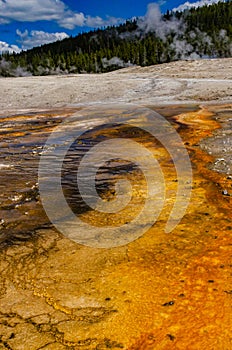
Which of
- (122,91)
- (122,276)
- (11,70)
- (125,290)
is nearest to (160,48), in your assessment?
(11,70)

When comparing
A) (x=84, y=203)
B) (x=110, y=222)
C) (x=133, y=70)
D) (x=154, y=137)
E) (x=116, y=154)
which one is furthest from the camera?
(x=133, y=70)

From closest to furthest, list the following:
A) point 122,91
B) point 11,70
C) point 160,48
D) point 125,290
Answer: point 125,290
point 122,91
point 160,48
point 11,70

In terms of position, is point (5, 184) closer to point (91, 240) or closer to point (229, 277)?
point (91, 240)

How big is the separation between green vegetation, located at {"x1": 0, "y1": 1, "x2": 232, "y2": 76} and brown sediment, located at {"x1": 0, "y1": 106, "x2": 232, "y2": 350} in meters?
51.3

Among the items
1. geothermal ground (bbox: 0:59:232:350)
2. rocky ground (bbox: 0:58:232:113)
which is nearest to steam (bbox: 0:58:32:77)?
rocky ground (bbox: 0:58:232:113)

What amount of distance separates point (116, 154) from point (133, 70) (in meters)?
28.0

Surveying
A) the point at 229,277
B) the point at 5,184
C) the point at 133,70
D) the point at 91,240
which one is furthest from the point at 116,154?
the point at 133,70

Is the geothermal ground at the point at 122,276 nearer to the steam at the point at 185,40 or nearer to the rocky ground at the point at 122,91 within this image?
the rocky ground at the point at 122,91

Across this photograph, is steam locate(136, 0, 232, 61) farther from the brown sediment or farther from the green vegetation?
the brown sediment

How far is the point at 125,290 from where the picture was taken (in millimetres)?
3150

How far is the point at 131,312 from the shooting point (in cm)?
289

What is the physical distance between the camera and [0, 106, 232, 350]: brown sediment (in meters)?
2.64

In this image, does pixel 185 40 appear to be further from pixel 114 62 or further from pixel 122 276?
pixel 122 276

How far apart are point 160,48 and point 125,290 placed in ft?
177
